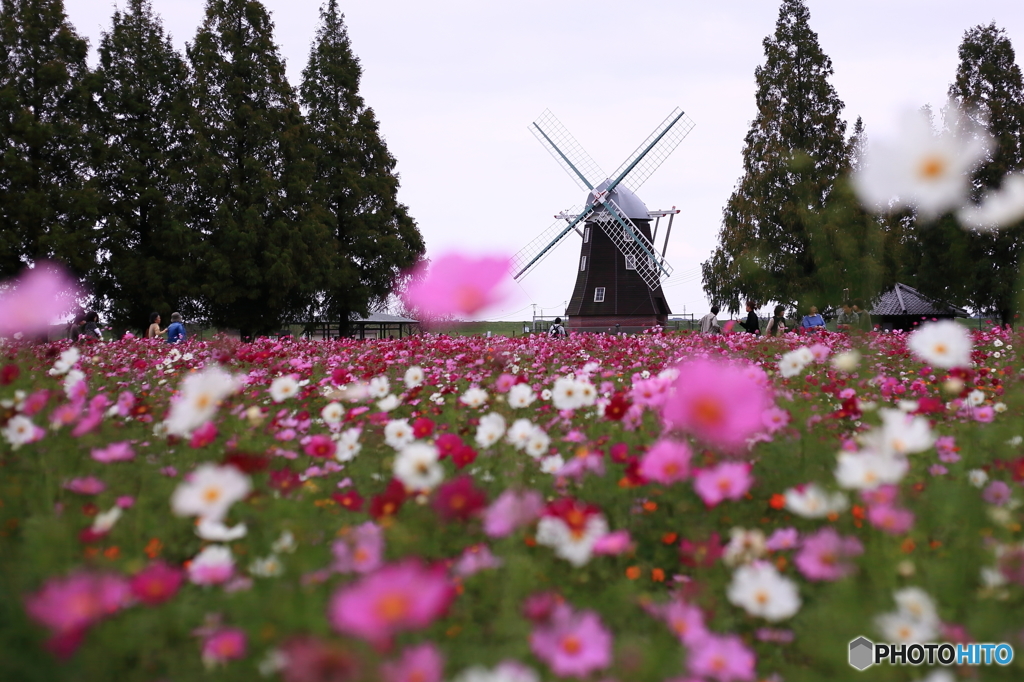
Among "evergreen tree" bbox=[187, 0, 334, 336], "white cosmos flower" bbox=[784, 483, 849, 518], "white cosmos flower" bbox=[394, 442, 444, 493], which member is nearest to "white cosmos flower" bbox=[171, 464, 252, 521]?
"white cosmos flower" bbox=[394, 442, 444, 493]

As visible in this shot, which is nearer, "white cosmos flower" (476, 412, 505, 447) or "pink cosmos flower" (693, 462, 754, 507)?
"pink cosmos flower" (693, 462, 754, 507)

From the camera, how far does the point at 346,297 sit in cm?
2391

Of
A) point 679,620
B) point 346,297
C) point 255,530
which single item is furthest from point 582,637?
point 346,297

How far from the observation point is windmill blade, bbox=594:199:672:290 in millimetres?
27578

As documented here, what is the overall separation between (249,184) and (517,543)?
67.3 feet

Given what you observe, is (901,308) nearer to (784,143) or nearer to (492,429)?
(784,143)

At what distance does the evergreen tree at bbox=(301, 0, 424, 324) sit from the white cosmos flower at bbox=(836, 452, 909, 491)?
2251cm

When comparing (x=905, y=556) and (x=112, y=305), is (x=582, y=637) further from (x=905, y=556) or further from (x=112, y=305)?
(x=112, y=305)

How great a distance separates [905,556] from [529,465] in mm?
1423

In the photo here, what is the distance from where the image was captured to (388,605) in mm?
1158

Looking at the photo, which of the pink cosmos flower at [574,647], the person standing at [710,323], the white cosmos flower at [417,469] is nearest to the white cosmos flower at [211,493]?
the white cosmos flower at [417,469]

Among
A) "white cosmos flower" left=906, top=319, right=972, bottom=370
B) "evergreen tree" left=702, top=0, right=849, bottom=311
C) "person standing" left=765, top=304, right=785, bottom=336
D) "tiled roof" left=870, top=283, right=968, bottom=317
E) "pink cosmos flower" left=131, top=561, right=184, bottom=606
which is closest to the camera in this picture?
"pink cosmos flower" left=131, top=561, right=184, bottom=606

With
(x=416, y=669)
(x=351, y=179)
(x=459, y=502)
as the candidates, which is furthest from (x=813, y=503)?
(x=351, y=179)

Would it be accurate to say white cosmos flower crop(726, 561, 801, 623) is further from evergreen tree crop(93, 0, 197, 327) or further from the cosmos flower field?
evergreen tree crop(93, 0, 197, 327)
